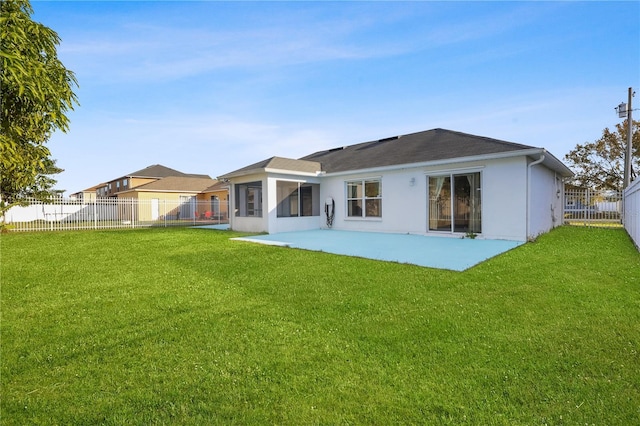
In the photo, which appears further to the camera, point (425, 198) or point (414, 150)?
point (414, 150)

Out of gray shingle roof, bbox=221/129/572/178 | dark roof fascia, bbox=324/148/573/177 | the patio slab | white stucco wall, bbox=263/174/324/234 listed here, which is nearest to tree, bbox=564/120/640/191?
gray shingle roof, bbox=221/129/572/178

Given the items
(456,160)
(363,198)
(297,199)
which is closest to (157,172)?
(297,199)

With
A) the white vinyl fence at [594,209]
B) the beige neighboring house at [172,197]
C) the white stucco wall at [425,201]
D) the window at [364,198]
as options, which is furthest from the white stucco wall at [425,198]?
the beige neighboring house at [172,197]

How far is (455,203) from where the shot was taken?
11320 millimetres

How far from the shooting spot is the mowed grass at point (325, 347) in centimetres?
225

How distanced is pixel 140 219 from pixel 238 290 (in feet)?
61.4

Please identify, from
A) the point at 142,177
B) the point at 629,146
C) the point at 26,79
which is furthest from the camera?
the point at 142,177

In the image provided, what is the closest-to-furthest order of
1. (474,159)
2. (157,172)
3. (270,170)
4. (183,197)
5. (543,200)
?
1. (474,159)
2. (543,200)
3. (270,170)
4. (183,197)
5. (157,172)

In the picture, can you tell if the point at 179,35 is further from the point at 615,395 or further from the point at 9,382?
the point at 615,395

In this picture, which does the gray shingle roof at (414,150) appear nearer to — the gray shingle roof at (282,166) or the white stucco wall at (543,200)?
the gray shingle roof at (282,166)

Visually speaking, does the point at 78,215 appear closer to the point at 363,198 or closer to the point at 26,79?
the point at 363,198

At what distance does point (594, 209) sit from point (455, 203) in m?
11.3

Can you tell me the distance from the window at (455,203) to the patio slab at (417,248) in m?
0.68

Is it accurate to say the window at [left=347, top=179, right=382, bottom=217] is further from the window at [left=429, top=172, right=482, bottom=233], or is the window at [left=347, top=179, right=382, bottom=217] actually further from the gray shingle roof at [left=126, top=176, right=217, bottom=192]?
the gray shingle roof at [left=126, top=176, right=217, bottom=192]
